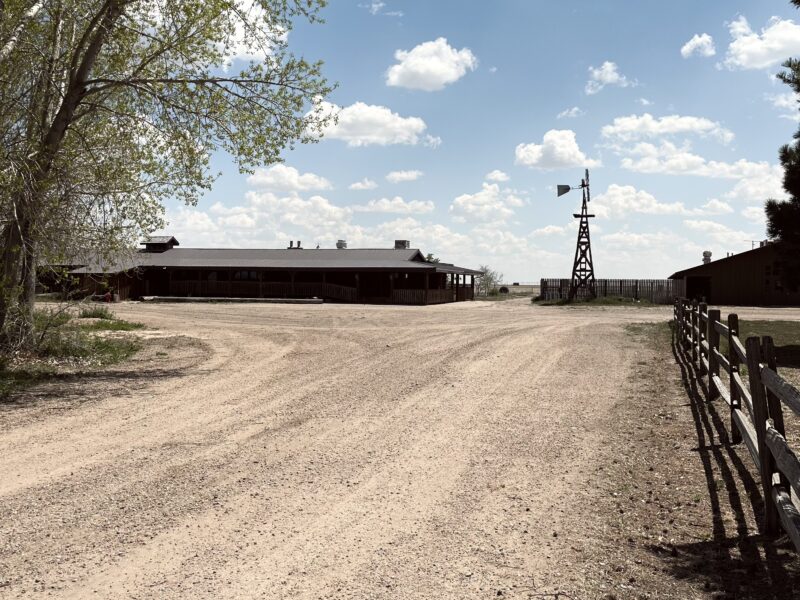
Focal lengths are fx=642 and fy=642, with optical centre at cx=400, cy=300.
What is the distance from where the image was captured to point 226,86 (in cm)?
1360

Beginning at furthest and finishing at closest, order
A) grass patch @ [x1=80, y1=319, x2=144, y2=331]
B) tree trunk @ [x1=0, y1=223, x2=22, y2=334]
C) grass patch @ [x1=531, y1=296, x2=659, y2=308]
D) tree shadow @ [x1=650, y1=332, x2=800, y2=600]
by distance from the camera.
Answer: grass patch @ [x1=531, y1=296, x2=659, y2=308] → grass patch @ [x1=80, y1=319, x2=144, y2=331] → tree trunk @ [x1=0, y1=223, x2=22, y2=334] → tree shadow @ [x1=650, y1=332, x2=800, y2=600]

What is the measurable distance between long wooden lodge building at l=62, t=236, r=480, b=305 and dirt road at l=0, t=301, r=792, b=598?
108 ft

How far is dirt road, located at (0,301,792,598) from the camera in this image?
417 cm

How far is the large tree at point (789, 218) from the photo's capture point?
57.9 feet

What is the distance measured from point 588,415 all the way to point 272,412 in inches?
177

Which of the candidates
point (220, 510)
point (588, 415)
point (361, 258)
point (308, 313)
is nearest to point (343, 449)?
point (220, 510)

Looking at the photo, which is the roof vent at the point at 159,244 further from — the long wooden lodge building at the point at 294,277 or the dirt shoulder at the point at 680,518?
the dirt shoulder at the point at 680,518

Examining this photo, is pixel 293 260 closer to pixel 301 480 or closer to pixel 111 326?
pixel 111 326

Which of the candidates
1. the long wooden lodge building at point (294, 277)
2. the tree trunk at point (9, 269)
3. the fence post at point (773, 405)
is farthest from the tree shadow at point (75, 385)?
the long wooden lodge building at point (294, 277)

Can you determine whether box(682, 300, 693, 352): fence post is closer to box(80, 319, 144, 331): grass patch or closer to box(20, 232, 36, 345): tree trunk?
box(20, 232, 36, 345): tree trunk

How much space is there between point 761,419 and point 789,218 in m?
15.0

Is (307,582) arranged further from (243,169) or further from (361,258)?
(361,258)

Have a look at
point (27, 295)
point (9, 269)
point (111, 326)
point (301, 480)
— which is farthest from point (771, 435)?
point (111, 326)

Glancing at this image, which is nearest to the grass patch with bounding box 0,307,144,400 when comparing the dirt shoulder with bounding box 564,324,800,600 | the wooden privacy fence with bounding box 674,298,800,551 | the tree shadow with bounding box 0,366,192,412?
the tree shadow with bounding box 0,366,192,412
